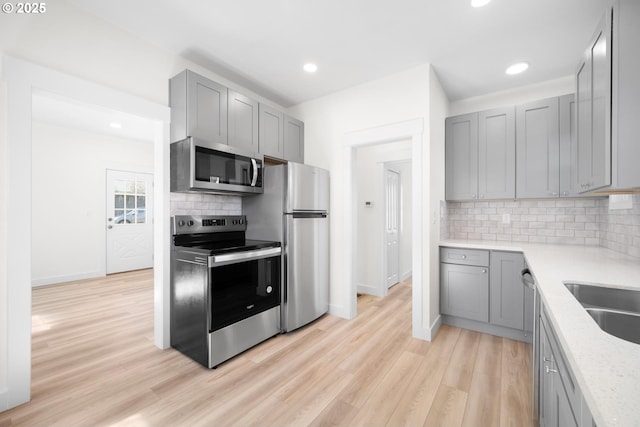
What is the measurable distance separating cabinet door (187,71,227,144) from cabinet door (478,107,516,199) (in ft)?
9.32

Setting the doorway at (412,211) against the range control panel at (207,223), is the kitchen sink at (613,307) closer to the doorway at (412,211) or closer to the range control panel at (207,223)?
the doorway at (412,211)

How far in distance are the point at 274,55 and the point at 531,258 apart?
279cm

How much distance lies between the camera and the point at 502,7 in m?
1.96

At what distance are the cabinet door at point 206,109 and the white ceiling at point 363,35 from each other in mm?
337

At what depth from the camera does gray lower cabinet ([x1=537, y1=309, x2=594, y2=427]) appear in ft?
2.37

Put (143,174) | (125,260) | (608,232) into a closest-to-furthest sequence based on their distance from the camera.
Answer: (608,232) → (125,260) → (143,174)

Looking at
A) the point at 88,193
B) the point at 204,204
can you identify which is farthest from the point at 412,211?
the point at 88,193

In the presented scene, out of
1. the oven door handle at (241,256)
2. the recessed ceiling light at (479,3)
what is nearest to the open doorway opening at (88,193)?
the oven door handle at (241,256)

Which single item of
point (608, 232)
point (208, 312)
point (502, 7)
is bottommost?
point (208, 312)

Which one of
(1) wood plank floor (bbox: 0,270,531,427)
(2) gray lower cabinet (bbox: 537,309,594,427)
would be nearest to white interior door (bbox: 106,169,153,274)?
(1) wood plank floor (bbox: 0,270,531,427)

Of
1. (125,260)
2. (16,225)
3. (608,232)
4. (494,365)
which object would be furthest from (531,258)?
(125,260)

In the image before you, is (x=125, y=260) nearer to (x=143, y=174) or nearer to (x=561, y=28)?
(x=143, y=174)

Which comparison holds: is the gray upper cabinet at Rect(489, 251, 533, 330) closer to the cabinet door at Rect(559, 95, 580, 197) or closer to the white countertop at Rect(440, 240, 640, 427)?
the cabinet door at Rect(559, 95, 580, 197)

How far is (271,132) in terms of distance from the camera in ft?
10.4
